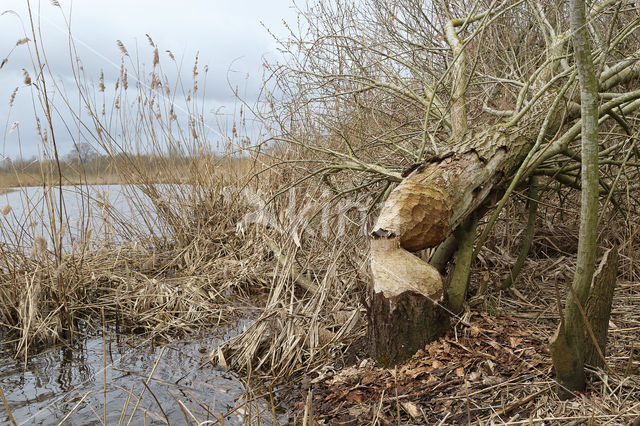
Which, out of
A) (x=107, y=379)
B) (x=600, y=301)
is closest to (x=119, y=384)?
(x=107, y=379)

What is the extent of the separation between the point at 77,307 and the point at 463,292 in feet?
8.48

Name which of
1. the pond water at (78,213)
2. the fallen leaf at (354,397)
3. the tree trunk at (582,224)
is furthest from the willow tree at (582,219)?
the pond water at (78,213)

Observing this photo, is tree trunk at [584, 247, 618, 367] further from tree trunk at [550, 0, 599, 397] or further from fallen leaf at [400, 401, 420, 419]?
fallen leaf at [400, 401, 420, 419]

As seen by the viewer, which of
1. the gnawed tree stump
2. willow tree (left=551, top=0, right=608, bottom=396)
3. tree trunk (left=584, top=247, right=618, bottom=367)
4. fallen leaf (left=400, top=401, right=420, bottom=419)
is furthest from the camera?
the gnawed tree stump

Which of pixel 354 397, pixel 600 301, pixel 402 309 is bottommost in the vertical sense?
pixel 354 397

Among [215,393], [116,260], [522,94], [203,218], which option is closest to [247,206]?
[203,218]

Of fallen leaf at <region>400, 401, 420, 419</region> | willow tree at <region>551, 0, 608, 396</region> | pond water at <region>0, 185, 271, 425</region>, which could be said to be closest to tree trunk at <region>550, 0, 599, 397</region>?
willow tree at <region>551, 0, 608, 396</region>

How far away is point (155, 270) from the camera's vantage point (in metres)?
4.36

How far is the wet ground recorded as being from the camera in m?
2.29

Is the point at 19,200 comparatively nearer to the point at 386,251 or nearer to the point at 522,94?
the point at 386,251

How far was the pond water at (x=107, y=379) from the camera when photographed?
7.53 feet

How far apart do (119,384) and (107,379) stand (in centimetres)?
9

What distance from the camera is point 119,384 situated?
2639 mm

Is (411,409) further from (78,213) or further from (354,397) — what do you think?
(78,213)
